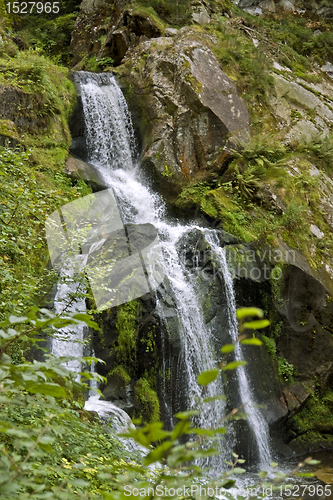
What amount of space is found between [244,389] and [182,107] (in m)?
8.17

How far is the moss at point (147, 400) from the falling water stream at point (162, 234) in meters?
0.61

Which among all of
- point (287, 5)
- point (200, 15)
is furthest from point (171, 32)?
point (287, 5)

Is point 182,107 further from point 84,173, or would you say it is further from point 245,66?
point 84,173

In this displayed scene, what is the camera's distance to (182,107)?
35.4 feet

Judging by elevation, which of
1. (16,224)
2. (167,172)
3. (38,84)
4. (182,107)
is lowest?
(167,172)

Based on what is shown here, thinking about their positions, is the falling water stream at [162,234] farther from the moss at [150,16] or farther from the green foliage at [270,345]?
the moss at [150,16]

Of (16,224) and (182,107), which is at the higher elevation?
(182,107)

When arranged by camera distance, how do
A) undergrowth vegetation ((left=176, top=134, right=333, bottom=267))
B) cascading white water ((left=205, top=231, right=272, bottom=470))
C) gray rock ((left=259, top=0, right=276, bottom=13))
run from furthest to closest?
gray rock ((left=259, top=0, right=276, bottom=13)), undergrowth vegetation ((left=176, top=134, right=333, bottom=267)), cascading white water ((left=205, top=231, right=272, bottom=470))

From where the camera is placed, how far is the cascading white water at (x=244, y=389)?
7.00 m

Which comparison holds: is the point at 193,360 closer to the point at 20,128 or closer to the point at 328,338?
the point at 328,338

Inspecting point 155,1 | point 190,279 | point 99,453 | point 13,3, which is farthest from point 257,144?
point 13,3

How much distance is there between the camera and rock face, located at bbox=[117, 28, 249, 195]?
1042 centimetres

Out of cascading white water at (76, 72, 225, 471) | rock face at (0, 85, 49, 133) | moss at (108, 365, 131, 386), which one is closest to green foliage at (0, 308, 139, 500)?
moss at (108, 365, 131, 386)

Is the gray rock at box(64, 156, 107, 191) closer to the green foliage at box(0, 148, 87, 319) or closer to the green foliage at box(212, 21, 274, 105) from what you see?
the green foliage at box(0, 148, 87, 319)
